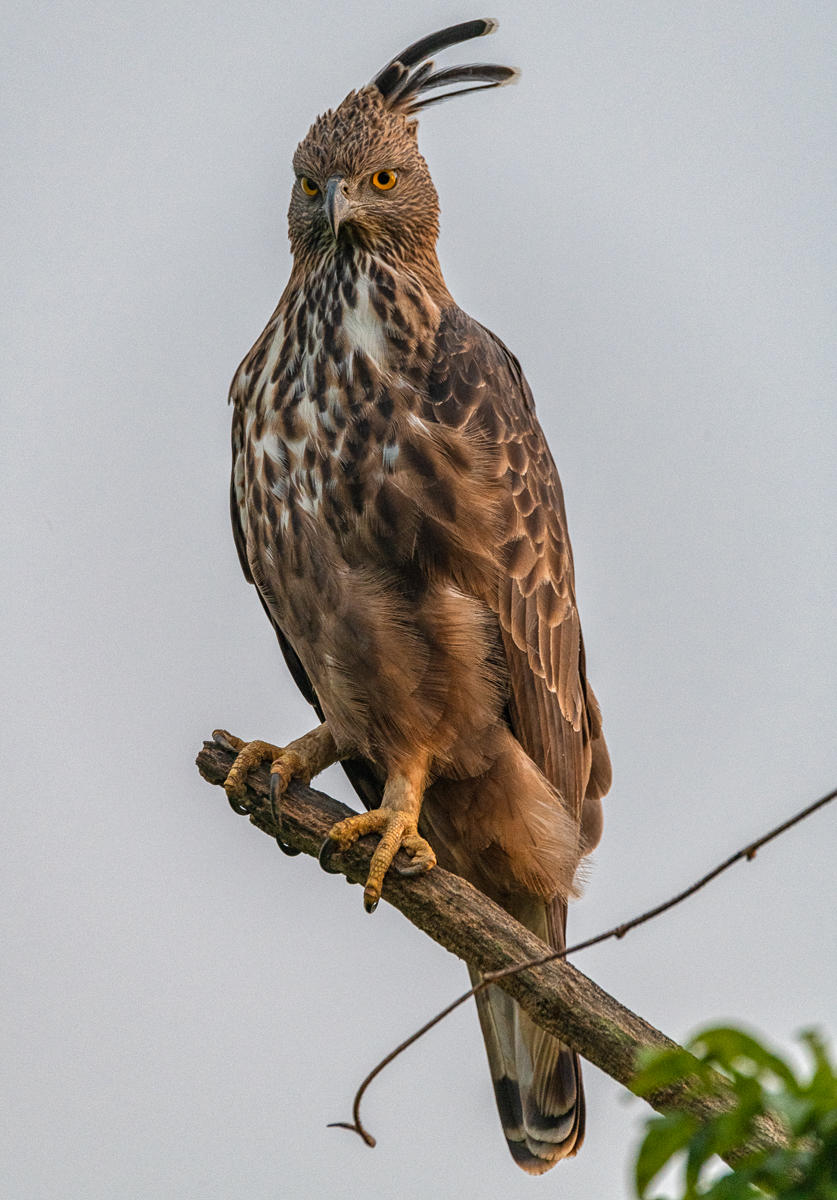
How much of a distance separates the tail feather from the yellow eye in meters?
2.44

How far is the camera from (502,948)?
10.9 ft

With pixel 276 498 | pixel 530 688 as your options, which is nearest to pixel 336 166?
pixel 276 498

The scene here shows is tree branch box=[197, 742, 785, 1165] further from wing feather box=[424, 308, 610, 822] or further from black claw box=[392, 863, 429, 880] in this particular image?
wing feather box=[424, 308, 610, 822]

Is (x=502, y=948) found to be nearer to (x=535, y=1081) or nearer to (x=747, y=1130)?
(x=535, y=1081)

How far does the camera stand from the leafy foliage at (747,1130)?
1.20 meters

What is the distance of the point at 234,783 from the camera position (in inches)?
150

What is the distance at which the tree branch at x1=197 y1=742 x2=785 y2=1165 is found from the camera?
305 centimetres

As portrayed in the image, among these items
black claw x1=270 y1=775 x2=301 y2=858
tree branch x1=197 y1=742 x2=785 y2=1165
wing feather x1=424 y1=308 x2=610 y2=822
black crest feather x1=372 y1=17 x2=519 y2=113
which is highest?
black crest feather x1=372 y1=17 x2=519 y2=113

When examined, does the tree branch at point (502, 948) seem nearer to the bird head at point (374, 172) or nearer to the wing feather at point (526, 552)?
the wing feather at point (526, 552)

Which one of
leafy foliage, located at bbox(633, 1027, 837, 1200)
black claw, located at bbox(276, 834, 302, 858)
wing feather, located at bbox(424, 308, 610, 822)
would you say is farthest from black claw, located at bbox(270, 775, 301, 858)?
leafy foliage, located at bbox(633, 1027, 837, 1200)

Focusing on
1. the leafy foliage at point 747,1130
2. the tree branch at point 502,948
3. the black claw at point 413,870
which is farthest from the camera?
the black claw at point 413,870

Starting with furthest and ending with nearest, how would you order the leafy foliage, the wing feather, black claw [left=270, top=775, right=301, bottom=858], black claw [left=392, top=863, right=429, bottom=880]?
the wing feather
black claw [left=270, top=775, right=301, bottom=858]
black claw [left=392, top=863, right=429, bottom=880]
the leafy foliage

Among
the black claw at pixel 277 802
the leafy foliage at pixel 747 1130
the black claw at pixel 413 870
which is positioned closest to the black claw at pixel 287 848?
the black claw at pixel 277 802

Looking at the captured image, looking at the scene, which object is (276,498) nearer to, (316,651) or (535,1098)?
(316,651)
